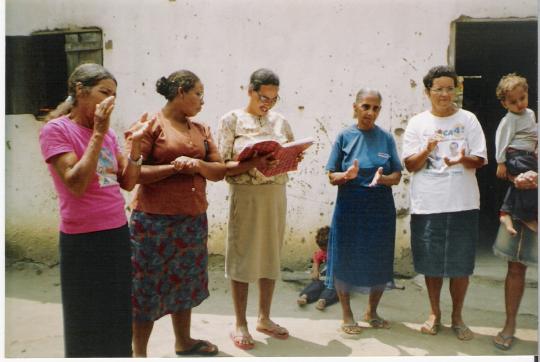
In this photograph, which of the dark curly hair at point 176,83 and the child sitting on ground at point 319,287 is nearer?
the dark curly hair at point 176,83

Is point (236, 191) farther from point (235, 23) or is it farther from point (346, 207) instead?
point (235, 23)

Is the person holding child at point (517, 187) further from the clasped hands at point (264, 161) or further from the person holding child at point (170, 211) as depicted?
the person holding child at point (170, 211)

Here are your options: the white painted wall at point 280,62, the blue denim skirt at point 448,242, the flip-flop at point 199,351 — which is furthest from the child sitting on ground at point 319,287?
the flip-flop at point 199,351

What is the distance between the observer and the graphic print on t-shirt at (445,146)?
10.0 ft

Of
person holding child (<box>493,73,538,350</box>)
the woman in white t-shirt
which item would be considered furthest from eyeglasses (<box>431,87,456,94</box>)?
person holding child (<box>493,73,538,350</box>)

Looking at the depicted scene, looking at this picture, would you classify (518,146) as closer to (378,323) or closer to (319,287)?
(378,323)

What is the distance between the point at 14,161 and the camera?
3410 mm

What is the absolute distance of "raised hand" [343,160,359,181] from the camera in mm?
2998

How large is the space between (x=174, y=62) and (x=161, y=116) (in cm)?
151

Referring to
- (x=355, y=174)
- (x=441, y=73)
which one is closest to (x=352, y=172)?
(x=355, y=174)

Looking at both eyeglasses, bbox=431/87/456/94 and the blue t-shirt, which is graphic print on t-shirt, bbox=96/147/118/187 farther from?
eyeglasses, bbox=431/87/456/94

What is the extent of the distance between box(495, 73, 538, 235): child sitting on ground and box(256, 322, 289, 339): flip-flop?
1568 mm

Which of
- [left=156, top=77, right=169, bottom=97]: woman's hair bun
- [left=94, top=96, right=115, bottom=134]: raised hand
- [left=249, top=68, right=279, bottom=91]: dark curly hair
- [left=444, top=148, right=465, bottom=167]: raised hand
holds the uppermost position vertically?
[left=249, top=68, right=279, bottom=91]: dark curly hair

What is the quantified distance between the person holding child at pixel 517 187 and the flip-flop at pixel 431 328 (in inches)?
14.0
